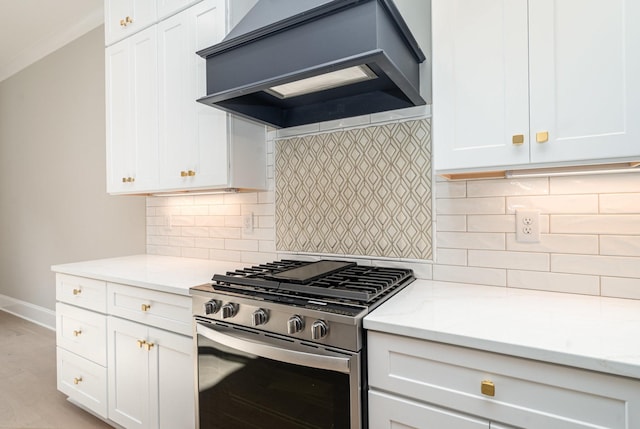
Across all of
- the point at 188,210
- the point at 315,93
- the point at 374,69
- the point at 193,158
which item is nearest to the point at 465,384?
the point at 374,69

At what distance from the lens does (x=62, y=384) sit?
2.17 metres

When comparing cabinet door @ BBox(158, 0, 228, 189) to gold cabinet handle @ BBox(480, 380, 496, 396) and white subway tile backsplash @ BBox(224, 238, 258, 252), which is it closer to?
white subway tile backsplash @ BBox(224, 238, 258, 252)

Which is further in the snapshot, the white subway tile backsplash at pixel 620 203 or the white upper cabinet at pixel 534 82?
the white subway tile backsplash at pixel 620 203

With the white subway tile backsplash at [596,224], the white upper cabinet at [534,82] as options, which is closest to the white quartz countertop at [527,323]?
the white subway tile backsplash at [596,224]

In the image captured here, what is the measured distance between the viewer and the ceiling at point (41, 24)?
2.87 meters

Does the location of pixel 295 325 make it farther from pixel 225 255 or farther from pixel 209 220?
pixel 209 220

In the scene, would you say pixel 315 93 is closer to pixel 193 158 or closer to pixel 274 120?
pixel 274 120

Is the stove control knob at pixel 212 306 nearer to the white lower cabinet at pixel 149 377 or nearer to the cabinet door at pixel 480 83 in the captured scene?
the white lower cabinet at pixel 149 377

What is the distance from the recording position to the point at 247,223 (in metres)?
2.15

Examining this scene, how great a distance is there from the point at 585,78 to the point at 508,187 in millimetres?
497

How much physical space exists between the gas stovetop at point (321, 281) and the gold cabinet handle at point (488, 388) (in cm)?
40

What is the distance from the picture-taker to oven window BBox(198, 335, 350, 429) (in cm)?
112

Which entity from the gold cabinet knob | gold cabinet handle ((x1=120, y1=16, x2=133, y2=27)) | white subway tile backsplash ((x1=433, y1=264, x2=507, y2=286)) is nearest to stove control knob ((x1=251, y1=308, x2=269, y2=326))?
white subway tile backsplash ((x1=433, y1=264, x2=507, y2=286))

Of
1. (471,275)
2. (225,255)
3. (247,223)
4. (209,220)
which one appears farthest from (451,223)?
(209,220)
